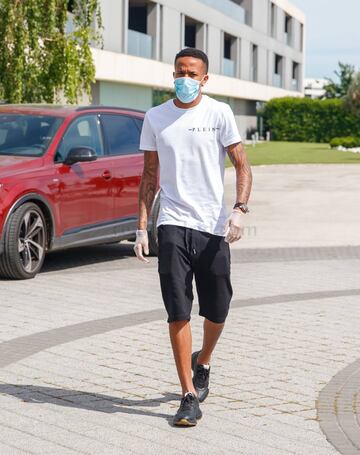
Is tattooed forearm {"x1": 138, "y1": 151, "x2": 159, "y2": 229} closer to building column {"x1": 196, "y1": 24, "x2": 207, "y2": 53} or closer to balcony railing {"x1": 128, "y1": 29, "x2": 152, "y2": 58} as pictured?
balcony railing {"x1": 128, "y1": 29, "x2": 152, "y2": 58}

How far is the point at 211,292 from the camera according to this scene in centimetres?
594

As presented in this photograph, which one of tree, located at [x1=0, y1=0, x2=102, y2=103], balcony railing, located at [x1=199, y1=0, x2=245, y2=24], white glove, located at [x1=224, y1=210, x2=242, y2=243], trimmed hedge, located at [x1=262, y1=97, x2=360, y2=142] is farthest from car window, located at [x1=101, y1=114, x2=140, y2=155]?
trimmed hedge, located at [x1=262, y1=97, x2=360, y2=142]

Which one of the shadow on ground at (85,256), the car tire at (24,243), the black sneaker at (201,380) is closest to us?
the black sneaker at (201,380)

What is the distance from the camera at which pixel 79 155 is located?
1149 centimetres

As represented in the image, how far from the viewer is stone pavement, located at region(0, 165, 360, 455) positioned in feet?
17.8

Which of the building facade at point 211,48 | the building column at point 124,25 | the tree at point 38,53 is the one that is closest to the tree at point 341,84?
the building facade at point 211,48

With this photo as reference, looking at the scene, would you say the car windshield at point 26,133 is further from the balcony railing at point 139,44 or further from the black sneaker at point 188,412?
the balcony railing at point 139,44

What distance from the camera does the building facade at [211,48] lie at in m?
47.7

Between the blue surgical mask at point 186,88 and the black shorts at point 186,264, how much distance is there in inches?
26.3

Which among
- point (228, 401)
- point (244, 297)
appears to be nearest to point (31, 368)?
point (228, 401)

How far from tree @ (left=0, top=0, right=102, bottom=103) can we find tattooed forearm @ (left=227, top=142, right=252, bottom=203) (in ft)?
49.2

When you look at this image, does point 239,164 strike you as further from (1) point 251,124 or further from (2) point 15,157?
(1) point 251,124

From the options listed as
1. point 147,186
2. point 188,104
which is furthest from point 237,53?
point 188,104

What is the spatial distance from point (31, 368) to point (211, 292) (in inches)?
63.1
